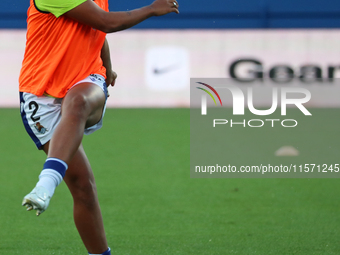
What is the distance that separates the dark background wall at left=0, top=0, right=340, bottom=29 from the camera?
39.7ft

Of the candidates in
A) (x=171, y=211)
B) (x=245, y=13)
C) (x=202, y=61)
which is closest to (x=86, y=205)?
(x=171, y=211)

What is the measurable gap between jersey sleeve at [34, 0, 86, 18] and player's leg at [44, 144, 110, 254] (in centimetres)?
69

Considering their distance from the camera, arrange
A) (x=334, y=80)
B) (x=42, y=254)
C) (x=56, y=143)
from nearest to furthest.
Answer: (x=56, y=143)
(x=42, y=254)
(x=334, y=80)

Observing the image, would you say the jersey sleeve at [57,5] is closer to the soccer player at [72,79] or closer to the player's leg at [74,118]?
the soccer player at [72,79]

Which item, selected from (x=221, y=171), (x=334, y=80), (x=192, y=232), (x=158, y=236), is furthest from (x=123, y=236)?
(x=334, y=80)

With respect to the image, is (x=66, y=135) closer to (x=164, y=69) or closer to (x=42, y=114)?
(x=42, y=114)

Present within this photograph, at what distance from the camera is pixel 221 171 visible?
238 inches

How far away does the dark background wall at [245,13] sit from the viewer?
12102 millimetres

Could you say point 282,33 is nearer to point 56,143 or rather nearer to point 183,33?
point 183,33

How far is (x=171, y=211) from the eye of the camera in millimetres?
4379

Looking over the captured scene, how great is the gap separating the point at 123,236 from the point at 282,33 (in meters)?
8.73

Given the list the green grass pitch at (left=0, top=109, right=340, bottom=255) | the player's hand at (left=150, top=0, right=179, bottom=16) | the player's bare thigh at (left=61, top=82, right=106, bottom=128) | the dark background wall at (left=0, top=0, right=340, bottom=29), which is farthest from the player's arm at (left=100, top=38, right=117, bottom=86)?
the dark background wall at (left=0, top=0, right=340, bottom=29)

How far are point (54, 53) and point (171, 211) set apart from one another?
212cm

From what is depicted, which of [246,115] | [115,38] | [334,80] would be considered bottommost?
[246,115]
